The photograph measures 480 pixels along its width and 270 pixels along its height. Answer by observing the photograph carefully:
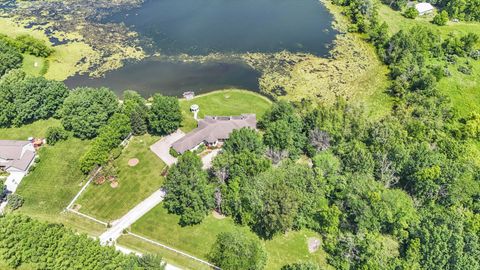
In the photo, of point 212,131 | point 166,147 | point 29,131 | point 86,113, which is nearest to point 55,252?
point 166,147

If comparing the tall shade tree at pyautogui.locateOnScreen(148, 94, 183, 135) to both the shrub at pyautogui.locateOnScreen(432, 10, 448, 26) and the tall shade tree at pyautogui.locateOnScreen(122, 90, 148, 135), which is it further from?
the shrub at pyautogui.locateOnScreen(432, 10, 448, 26)

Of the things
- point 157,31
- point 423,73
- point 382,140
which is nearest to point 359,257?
point 382,140

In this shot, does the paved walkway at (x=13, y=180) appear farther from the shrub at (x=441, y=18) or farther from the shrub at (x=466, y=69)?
the shrub at (x=441, y=18)

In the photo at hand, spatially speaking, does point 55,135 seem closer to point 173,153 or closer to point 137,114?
point 137,114

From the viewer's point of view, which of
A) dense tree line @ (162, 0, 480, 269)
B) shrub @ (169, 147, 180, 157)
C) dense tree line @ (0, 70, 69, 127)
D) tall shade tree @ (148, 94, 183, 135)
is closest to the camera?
dense tree line @ (162, 0, 480, 269)

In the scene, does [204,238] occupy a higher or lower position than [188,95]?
lower

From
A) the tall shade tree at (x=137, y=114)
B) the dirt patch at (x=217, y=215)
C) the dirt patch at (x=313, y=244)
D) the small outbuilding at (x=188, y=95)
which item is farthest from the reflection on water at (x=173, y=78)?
the dirt patch at (x=313, y=244)

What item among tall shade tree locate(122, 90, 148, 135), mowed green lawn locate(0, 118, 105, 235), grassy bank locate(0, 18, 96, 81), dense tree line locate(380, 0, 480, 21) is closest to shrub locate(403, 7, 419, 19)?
dense tree line locate(380, 0, 480, 21)
